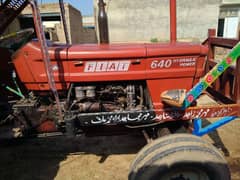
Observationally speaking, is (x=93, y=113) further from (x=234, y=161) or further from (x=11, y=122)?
(x=234, y=161)

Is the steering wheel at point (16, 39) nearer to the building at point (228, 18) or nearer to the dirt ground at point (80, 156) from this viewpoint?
the dirt ground at point (80, 156)

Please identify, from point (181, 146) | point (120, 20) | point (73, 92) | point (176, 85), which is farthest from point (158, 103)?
point (120, 20)

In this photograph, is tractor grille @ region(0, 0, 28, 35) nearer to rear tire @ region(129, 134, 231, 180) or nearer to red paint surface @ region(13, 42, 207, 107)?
A: red paint surface @ region(13, 42, 207, 107)

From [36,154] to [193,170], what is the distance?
6.79 feet

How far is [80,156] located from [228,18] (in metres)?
18.6

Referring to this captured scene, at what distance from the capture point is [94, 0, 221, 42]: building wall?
17.5 metres

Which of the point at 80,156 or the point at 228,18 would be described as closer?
the point at 80,156

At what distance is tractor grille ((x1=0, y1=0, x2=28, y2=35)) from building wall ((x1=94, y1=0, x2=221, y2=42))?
15525 millimetres

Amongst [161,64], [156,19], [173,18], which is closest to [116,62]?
[161,64]

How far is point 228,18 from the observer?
17.8 meters

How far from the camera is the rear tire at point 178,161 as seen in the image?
1792 mm

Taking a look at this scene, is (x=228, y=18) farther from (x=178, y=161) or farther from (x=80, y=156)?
(x=178, y=161)

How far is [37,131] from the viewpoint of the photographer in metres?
2.41

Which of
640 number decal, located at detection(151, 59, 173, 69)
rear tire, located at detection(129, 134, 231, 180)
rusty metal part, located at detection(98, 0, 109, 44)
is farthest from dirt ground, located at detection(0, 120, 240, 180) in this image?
rusty metal part, located at detection(98, 0, 109, 44)
